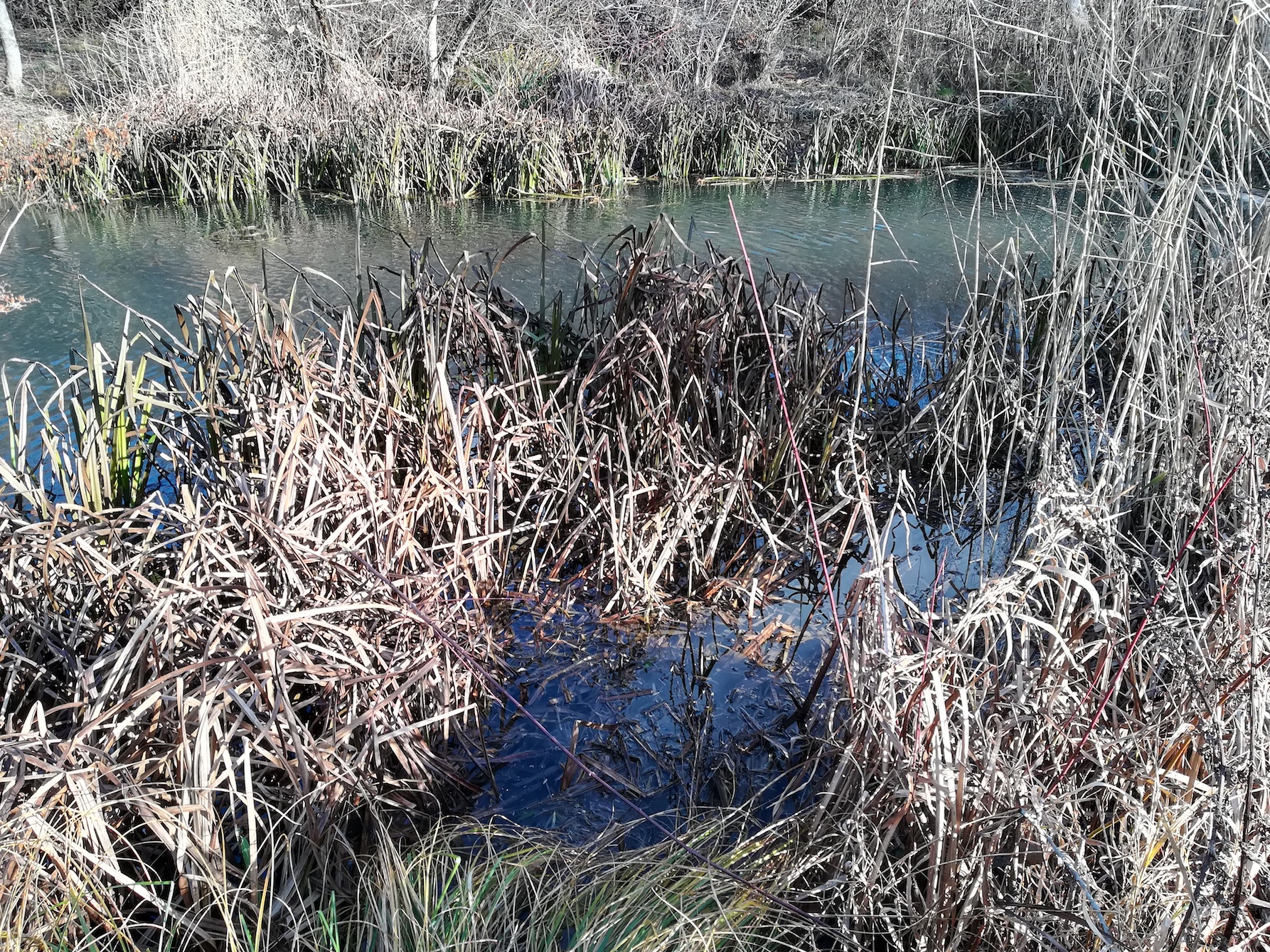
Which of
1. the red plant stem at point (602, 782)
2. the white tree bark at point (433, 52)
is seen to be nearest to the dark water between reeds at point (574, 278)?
the red plant stem at point (602, 782)

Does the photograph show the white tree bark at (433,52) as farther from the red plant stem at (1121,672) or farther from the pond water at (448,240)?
the red plant stem at (1121,672)

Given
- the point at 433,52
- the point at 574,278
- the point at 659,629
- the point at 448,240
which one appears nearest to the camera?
the point at 659,629

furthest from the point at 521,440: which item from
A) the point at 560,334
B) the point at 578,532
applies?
the point at 560,334

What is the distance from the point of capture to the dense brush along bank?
1.36m

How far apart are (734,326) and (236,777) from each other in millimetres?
2002

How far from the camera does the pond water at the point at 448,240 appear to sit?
19.5ft

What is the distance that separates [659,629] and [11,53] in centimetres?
1571

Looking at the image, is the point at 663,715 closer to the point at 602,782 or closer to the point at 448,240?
the point at 602,782

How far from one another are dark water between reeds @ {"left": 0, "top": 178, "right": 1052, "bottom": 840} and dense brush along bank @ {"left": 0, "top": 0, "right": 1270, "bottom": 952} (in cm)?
2

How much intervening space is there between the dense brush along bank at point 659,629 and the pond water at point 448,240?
273cm

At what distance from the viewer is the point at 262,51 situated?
1150 cm

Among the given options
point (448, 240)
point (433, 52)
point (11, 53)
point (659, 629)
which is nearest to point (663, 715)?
point (659, 629)

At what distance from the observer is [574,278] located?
6504mm

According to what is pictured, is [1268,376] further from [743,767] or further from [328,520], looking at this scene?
[328,520]
